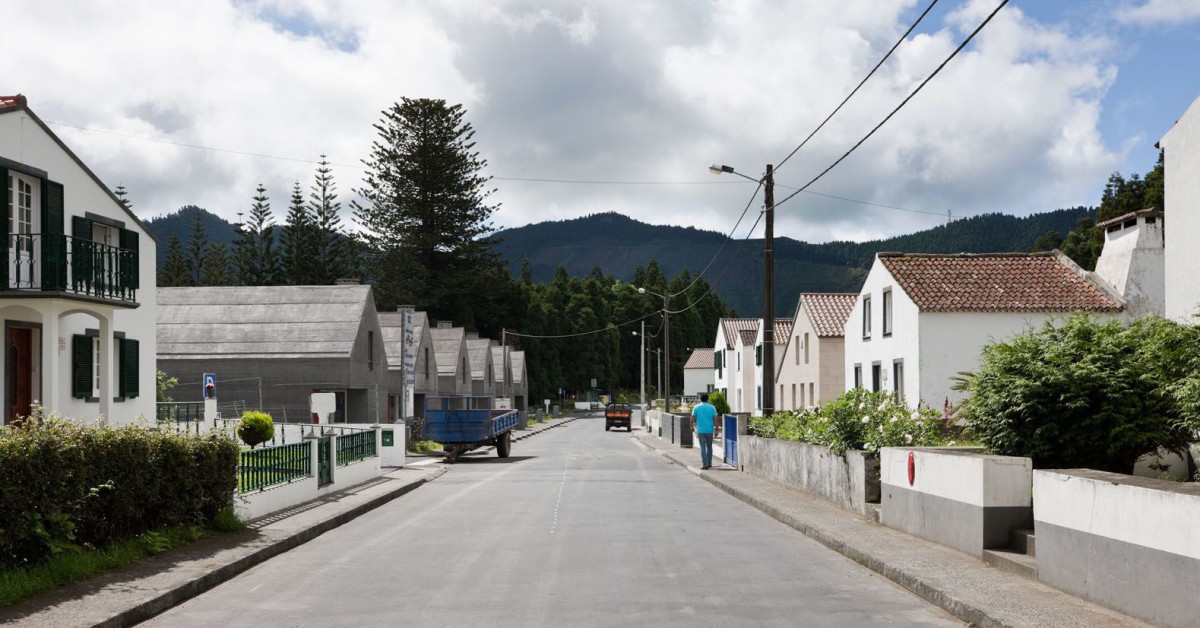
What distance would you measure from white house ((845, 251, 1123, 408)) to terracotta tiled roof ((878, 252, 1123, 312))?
1.1 inches

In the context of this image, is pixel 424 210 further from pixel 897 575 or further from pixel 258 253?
pixel 897 575

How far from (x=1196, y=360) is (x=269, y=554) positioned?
9.82m

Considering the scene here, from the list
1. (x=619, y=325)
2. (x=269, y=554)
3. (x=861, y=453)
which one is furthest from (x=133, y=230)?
(x=619, y=325)

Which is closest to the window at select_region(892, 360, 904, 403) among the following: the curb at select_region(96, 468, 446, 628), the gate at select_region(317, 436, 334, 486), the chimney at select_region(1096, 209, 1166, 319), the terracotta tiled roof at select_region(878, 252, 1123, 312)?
the terracotta tiled roof at select_region(878, 252, 1123, 312)

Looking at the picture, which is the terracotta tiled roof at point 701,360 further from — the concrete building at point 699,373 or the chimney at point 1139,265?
the chimney at point 1139,265

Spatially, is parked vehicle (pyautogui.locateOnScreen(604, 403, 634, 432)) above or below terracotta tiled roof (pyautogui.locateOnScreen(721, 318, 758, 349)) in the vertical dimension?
below

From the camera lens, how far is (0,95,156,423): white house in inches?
886

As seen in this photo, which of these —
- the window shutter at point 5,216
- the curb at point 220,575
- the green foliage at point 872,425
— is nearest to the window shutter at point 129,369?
the window shutter at point 5,216

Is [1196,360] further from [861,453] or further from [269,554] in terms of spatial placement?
[269,554]

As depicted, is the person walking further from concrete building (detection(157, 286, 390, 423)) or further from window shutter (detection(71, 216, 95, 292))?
concrete building (detection(157, 286, 390, 423))

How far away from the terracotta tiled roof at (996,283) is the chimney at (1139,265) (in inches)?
22.6

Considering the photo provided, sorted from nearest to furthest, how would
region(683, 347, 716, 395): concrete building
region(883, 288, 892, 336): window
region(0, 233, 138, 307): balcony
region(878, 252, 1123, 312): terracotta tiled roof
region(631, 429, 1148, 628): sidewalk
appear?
region(631, 429, 1148, 628): sidewalk, region(0, 233, 138, 307): balcony, region(878, 252, 1123, 312): terracotta tiled roof, region(883, 288, 892, 336): window, region(683, 347, 716, 395): concrete building

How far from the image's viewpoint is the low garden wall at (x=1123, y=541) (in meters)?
7.52

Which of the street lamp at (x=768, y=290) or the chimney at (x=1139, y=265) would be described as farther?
the chimney at (x=1139, y=265)
